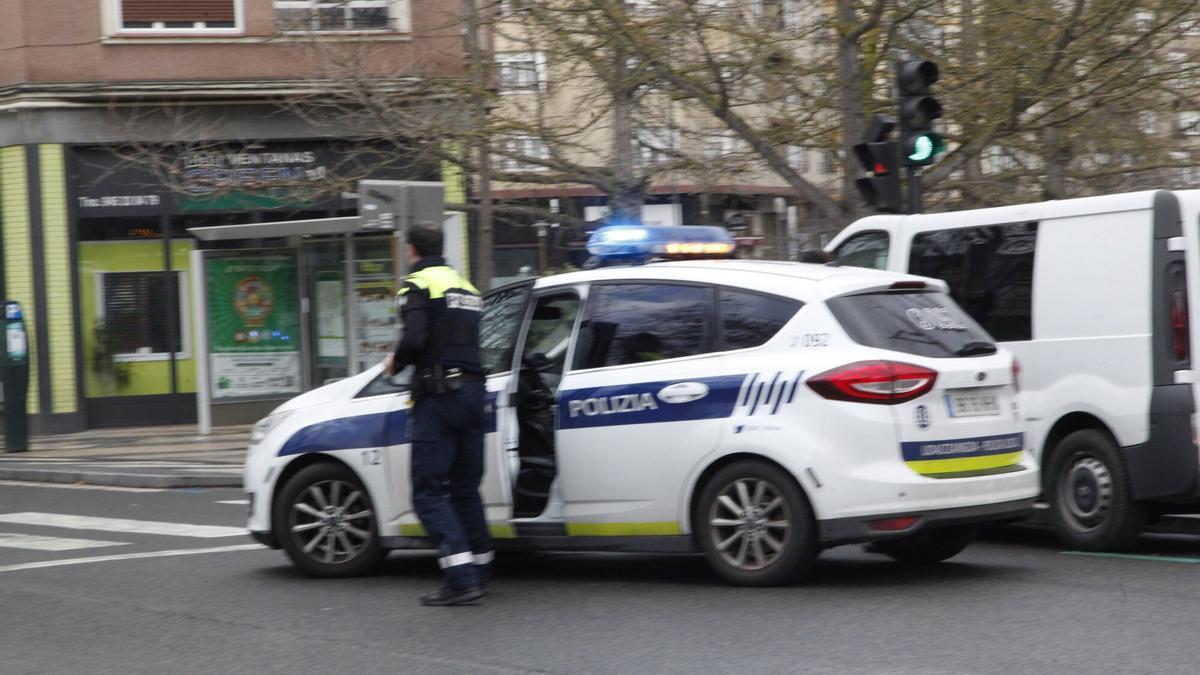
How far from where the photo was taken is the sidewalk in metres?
14.6

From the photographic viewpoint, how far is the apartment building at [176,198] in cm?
2083

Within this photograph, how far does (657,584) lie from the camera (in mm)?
7867

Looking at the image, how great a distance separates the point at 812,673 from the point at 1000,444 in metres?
2.32

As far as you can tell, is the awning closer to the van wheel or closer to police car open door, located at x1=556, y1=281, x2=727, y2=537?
police car open door, located at x1=556, y1=281, x2=727, y2=537

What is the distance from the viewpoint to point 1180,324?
321 inches

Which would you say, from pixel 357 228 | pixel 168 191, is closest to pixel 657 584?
pixel 357 228

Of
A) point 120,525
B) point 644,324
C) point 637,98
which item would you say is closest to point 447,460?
point 644,324

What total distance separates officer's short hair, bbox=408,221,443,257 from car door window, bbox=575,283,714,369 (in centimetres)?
90

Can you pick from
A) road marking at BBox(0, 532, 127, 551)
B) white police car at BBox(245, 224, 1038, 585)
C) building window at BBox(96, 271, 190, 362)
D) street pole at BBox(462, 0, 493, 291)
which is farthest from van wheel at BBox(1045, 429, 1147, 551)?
building window at BBox(96, 271, 190, 362)

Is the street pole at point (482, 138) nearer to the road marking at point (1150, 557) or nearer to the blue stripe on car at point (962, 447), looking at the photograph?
the road marking at point (1150, 557)

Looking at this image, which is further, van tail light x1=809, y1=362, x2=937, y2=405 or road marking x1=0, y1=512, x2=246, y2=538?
road marking x1=0, y1=512, x2=246, y2=538

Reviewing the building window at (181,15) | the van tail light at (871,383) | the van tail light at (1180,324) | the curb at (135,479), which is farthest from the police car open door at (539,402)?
the building window at (181,15)

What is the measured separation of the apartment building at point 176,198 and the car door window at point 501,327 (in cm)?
1229

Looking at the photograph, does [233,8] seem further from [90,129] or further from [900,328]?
[900,328]
